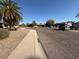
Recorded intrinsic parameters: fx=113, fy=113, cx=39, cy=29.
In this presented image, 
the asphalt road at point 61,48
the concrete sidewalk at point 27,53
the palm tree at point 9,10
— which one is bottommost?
the asphalt road at point 61,48

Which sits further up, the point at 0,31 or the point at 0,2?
the point at 0,2

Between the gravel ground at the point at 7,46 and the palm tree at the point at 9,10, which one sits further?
the palm tree at the point at 9,10

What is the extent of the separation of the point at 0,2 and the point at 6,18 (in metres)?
5.17

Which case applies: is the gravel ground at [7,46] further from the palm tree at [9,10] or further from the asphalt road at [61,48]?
the palm tree at [9,10]

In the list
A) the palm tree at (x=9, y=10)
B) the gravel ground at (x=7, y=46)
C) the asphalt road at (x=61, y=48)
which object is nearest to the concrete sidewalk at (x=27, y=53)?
the gravel ground at (x=7, y=46)

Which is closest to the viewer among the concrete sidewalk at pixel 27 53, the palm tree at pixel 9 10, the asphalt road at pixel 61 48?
the concrete sidewalk at pixel 27 53

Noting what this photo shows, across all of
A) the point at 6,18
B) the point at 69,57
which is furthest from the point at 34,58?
the point at 6,18

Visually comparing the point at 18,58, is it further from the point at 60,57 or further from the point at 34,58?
the point at 60,57

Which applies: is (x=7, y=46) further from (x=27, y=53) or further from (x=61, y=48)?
(x=61, y=48)

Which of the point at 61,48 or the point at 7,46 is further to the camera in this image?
the point at 7,46

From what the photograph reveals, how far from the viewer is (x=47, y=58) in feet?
20.2

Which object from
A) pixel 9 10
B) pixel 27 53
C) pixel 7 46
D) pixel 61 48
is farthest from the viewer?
pixel 9 10

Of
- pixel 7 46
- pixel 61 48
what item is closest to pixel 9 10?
pixel 7 46

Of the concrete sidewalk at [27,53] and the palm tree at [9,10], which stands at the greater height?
the palm tree at [9,10]
